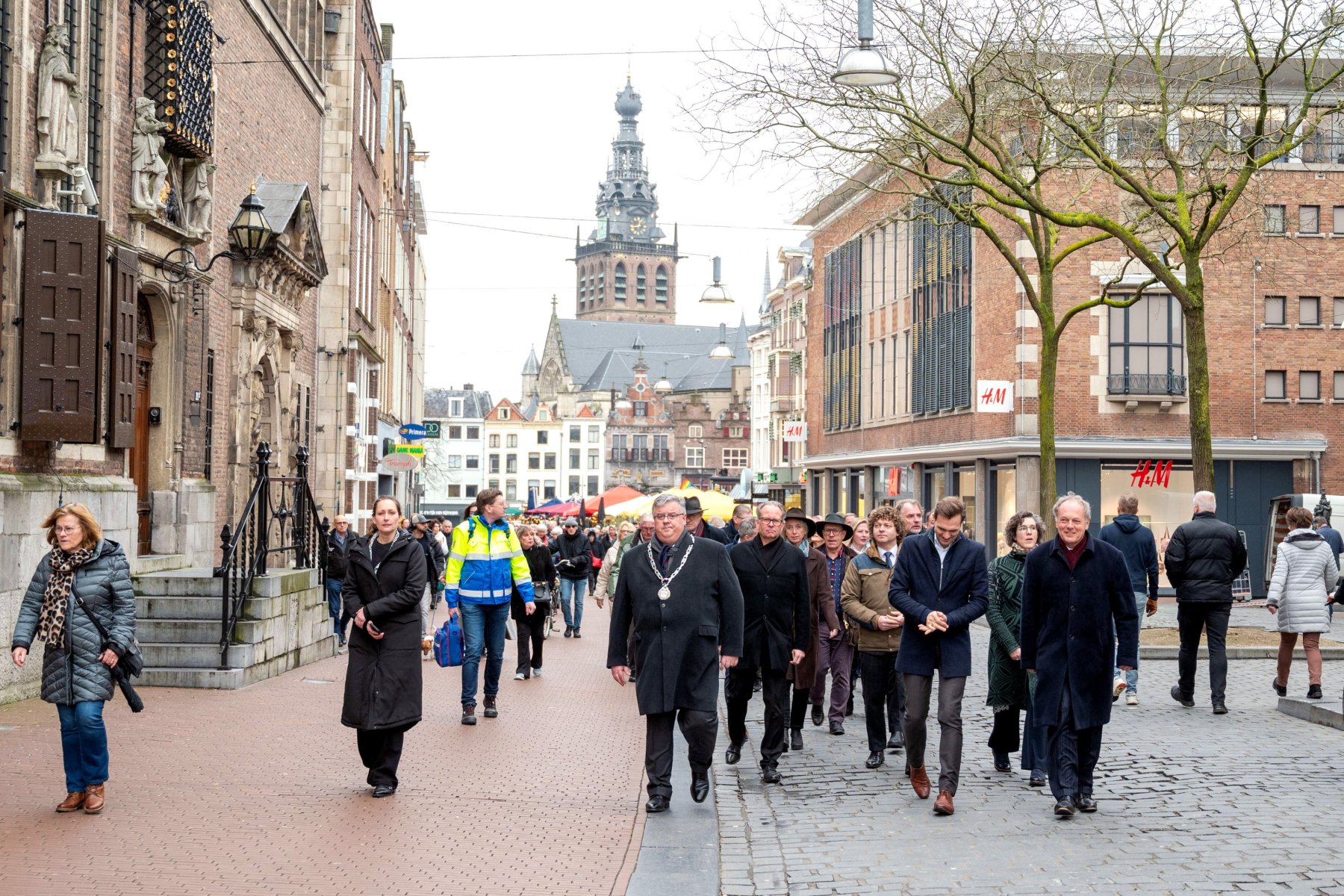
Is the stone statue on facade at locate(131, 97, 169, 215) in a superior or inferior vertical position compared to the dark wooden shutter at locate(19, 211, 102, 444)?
superior

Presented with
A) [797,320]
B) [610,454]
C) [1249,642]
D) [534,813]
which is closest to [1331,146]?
[1249,642]

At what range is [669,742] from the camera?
28.2ft

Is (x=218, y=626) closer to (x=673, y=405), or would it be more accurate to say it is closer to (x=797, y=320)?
(x=797, y=320)

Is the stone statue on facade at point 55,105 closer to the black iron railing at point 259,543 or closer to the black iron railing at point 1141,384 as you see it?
the black iron railing at point 259,543

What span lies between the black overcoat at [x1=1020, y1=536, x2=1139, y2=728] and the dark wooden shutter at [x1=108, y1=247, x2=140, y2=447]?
9.30m

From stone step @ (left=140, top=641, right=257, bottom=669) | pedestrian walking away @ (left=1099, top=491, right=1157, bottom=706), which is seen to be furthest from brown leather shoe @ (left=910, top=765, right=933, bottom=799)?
stone step @ (left=140, top=641, right=257, bottom=669)

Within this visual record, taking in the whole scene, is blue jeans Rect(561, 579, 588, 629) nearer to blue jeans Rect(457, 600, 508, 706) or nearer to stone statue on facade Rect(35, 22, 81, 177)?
blue jeans Rect(457, 600, 508, 706)

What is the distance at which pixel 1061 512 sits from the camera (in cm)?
850

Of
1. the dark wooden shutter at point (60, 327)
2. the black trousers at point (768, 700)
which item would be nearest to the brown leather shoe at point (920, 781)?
the black trousers at point (768, 700)

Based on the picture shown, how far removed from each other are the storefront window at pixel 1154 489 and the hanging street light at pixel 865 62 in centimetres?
1884

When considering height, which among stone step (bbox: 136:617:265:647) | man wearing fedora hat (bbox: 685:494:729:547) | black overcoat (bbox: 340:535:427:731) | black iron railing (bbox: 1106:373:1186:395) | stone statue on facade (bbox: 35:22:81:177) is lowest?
stone step (bbox: 136:617:265:647)

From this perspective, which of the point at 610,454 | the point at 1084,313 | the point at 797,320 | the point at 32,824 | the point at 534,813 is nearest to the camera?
the point at 32,824

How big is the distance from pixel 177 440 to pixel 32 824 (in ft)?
36.9

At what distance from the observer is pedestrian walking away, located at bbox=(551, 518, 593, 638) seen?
2270cm
